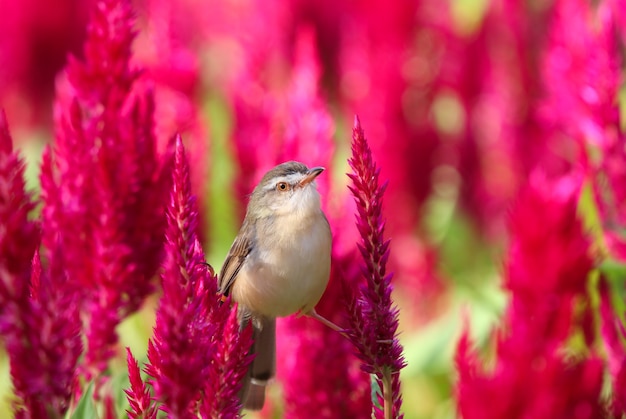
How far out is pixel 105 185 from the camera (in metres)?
1.32

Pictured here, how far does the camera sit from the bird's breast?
1.55m

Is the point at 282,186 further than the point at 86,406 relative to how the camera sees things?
Yes

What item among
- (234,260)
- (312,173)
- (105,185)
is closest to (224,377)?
(105,185)

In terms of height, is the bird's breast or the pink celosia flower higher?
the pink celosia flower

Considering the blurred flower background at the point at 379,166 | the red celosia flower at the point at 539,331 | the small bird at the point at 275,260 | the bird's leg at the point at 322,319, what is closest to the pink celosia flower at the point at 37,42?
the blurred flower background at the point at 379,166

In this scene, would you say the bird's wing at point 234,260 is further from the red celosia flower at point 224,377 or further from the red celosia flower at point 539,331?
the red celosia flower at point 224,377

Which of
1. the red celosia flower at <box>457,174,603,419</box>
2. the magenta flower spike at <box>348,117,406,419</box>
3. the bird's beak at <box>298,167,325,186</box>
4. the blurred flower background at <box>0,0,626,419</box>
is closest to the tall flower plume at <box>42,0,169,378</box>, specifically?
the blurred flower background at <box>0,0,626,419</box>

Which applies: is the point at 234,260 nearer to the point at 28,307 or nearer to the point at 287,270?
the point at 287,270

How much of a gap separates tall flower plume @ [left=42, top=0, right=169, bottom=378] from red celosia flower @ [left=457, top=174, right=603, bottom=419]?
50 cm

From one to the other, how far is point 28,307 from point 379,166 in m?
1.55

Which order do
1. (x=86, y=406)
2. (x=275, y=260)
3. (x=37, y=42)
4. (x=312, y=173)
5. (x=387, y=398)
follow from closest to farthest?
(x=387, y=398) → (x=86, y=406) → (x=312, y=173) → (x=275, y=260) → (x=37, y=42)

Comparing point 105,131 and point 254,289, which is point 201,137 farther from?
point 105,131

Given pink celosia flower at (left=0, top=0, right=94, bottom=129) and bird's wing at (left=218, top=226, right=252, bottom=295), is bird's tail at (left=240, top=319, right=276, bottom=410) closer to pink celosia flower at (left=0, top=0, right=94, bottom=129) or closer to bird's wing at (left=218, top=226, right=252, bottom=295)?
bird's wing at (left=218, top=226, right=252, bottom=295)

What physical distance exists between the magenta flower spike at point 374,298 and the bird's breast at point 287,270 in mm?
376
